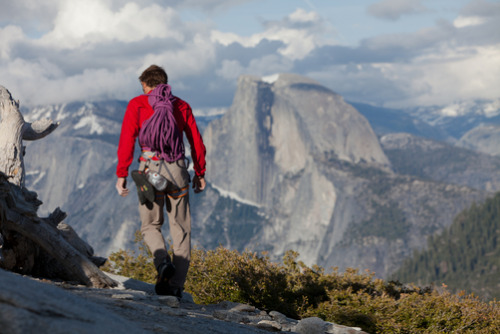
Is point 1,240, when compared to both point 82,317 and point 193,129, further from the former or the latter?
point 82,317

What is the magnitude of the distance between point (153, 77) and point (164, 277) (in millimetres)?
3421

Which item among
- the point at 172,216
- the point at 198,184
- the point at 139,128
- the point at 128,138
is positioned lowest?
the point at 172,216

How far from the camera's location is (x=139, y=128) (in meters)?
9.35

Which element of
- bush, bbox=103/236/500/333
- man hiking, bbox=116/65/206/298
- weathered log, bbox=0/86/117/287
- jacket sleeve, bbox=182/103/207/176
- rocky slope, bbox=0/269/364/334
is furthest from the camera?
bush, bbox=103/236/500/333

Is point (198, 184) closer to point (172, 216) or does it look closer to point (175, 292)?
point (172, 216)

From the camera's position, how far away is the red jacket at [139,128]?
9070 mm

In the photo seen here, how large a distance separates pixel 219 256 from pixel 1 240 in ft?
19.5

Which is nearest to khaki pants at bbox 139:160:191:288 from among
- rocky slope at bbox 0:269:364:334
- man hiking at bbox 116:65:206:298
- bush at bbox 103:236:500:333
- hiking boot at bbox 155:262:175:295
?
man hiking at bbox 116:65:206:298

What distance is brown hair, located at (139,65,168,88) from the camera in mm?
9742

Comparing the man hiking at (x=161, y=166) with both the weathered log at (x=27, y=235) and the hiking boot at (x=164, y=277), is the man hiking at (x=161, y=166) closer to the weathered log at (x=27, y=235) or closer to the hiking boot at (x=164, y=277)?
the hiking boot at (x=164, y=277)

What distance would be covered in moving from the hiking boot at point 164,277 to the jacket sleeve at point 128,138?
162 centimetres

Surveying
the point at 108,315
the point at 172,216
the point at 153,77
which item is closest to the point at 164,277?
the point at 172,216

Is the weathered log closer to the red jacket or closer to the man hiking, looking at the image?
the man hiking

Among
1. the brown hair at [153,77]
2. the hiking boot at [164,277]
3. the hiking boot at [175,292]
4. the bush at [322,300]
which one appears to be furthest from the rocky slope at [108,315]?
the brown hair at [153,77]
